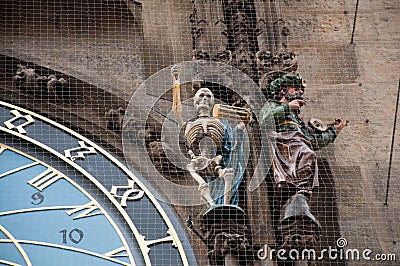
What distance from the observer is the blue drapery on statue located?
323 inches

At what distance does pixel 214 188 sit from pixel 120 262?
25.1 inches

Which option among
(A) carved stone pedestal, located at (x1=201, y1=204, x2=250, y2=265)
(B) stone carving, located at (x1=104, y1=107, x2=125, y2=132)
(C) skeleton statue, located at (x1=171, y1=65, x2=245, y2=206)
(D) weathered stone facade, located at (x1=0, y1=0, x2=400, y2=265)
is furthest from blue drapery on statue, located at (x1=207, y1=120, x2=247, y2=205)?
(B) stone carving, located at (x1=104, y1=107, x2=125, y2=132)

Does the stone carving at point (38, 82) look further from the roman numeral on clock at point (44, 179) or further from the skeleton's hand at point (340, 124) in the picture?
the skeleton's hand at point (340, 124)

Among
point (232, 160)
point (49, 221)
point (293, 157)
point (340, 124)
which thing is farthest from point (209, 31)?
point (49, 221)

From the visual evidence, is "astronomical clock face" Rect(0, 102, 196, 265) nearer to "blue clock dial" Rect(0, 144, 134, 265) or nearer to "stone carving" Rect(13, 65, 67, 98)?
"blue clock dial" Rect(0, 144, 134, 265)

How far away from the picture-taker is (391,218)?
8.59 metres

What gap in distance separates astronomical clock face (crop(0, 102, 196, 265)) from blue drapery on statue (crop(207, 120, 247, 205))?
310 millimetres

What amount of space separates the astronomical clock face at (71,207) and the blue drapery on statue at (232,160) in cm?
31

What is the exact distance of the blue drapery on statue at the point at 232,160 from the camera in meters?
8.20

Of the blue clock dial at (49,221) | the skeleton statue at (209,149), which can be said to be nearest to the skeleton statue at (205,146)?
the skeleton statue at (209,149)

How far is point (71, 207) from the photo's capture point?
850cm

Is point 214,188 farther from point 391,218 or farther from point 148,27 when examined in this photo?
point 148,27

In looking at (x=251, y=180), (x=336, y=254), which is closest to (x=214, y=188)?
(x=251, y=180)

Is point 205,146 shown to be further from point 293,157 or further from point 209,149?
point 293,157
